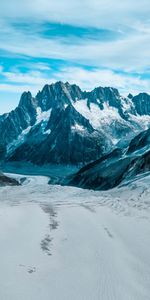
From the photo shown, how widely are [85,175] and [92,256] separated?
122160mm

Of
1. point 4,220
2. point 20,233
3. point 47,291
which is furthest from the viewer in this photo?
point 4,220

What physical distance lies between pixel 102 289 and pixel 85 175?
126 metres

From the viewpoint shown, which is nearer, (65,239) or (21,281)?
(21,281)

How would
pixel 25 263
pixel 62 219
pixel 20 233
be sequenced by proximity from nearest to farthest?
pixel 25 263
pixel 20 233
pixel 62 219

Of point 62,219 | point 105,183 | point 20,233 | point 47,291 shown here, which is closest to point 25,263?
point 47,291

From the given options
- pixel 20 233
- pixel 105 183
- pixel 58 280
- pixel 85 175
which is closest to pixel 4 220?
pixel 20 233

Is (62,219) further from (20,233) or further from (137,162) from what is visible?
(137,162)

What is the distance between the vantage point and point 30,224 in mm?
20031

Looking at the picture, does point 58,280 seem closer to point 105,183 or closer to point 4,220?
point 4,220

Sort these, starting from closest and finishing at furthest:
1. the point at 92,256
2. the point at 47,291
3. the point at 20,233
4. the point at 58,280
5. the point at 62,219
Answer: the point at 47,291, the point at 58,280, the point at 92,256, the point at 20,233, the point at 62,219

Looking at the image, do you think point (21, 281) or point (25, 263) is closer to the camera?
point (21, 281)

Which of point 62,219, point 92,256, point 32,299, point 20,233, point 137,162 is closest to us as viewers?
point 32,299

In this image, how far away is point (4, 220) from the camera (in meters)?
19.8

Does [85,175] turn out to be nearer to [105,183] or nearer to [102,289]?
[105,183]
